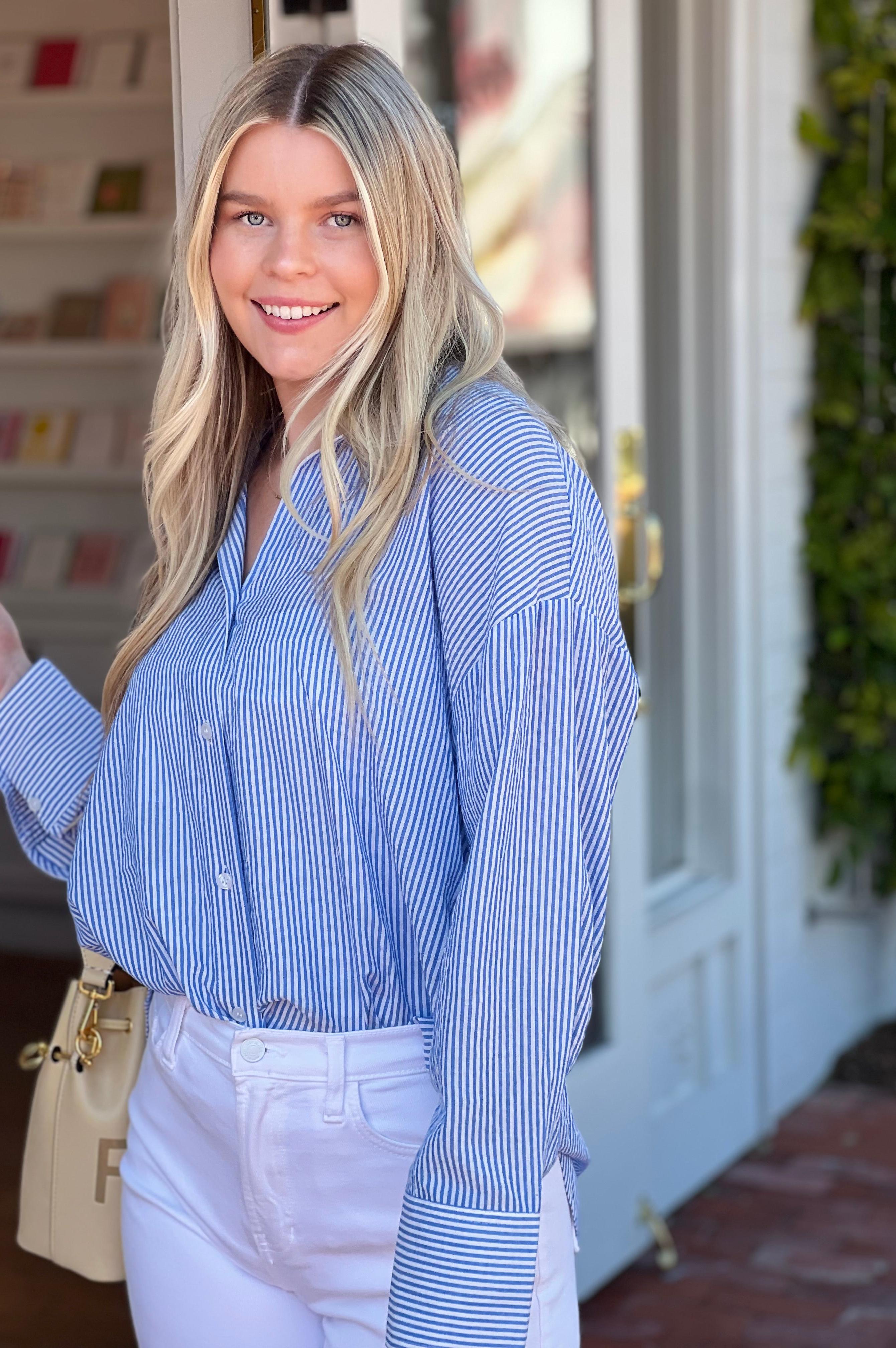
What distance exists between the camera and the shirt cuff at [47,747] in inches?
58.9

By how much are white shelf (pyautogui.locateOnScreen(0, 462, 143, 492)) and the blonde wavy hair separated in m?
2.07

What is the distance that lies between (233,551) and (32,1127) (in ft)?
2.06

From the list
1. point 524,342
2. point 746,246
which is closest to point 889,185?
point 746,246

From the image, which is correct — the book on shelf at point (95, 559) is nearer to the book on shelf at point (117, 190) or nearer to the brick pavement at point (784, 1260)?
the book on shelf at point (117, 190)

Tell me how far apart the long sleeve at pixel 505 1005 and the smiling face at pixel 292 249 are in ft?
1.13

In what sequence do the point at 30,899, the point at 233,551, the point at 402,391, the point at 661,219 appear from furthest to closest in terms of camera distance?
1. the point at 661,219
2. the point at 30,899
3. the point at 233,551
4. the point at 402,391

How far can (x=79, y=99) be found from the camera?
2.63 meters

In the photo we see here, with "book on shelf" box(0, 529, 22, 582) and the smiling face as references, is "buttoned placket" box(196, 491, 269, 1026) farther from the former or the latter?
"book on shelf" box(0, 529, 22, 582)

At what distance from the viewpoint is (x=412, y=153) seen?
1.21 m

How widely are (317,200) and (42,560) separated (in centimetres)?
232

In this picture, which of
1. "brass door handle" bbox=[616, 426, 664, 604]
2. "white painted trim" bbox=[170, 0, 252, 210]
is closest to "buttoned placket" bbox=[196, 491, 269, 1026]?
"white painted trim" bbox=[170, 0, 252, 210]

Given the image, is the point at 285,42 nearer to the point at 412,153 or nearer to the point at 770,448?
the point at 412,153

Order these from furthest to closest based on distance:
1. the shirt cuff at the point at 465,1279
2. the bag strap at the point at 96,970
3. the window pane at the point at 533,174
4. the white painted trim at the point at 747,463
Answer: the white painted trim at the point at 747,463
the window pane at the point at 533,174
the bag strap at the point at 96,970
the shirt cuff at the point at 465,1279

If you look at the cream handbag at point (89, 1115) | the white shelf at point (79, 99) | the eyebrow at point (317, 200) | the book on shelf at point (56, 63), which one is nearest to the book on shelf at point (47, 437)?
the white shelf at point (79, 99)
